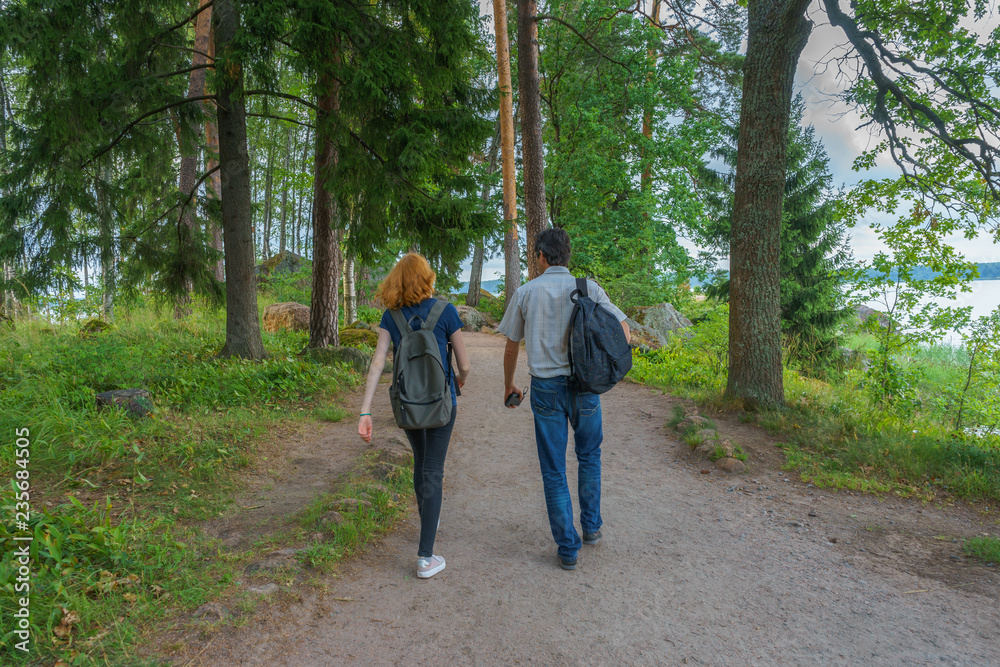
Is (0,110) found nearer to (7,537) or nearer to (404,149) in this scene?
A: (404,149)

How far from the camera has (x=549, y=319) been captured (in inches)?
139

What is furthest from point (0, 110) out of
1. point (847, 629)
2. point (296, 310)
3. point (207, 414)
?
point (847, 629)

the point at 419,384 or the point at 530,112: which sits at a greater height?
the point at 530,112

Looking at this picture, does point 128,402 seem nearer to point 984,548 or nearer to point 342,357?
point 342,357

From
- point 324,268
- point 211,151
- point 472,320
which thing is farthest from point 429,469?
point 472,320

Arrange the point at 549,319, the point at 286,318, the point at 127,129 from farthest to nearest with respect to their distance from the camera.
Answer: the point at 286,318
the point at 127,129
the point at 549,319

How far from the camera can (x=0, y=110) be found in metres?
8.95

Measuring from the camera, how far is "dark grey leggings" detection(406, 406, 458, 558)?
338cm

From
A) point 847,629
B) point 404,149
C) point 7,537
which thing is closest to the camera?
point 847,629

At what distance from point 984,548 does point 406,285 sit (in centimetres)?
442

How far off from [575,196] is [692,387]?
30.7 feet

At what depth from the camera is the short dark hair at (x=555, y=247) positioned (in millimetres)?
3617

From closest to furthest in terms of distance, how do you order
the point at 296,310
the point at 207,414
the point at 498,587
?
1. the point at 498,587
2. the point at 207,414
3. the point at 296,310
